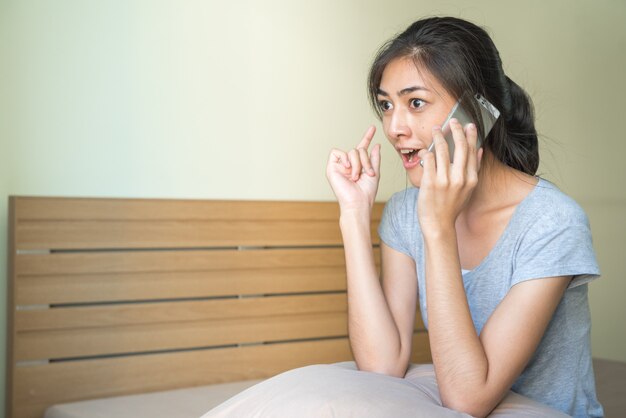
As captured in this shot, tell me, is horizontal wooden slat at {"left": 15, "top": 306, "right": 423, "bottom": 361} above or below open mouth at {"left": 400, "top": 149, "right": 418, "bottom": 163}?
below

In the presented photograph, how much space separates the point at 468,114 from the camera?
154cm

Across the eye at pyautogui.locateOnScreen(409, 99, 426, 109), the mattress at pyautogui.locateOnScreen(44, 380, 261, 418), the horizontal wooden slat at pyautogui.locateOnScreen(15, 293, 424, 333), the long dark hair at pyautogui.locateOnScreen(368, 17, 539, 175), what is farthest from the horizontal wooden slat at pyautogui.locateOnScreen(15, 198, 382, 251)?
the eye at pyautogui.locateOnScreen(409, 99, 426, 109)

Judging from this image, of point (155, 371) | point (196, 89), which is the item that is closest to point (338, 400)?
point (155, 371)

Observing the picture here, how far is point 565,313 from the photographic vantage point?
57.7 inches

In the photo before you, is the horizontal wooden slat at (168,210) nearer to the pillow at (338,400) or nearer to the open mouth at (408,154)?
the open mouth at (408,154)

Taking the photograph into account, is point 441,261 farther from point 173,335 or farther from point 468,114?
point 173,335

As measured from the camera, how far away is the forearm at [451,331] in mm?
1253

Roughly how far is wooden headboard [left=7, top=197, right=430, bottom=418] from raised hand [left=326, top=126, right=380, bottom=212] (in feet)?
3.57

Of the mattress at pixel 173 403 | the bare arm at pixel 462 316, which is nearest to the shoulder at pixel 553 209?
the bare arm at pixel 462 316

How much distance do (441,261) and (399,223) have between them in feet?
1.31

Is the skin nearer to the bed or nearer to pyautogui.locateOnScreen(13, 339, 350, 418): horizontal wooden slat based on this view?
the bed

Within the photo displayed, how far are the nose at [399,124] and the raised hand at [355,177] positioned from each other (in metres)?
0.14

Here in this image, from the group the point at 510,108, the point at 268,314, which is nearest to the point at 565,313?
the point at 510,108

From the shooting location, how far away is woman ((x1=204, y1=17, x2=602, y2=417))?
1296 millimetres
